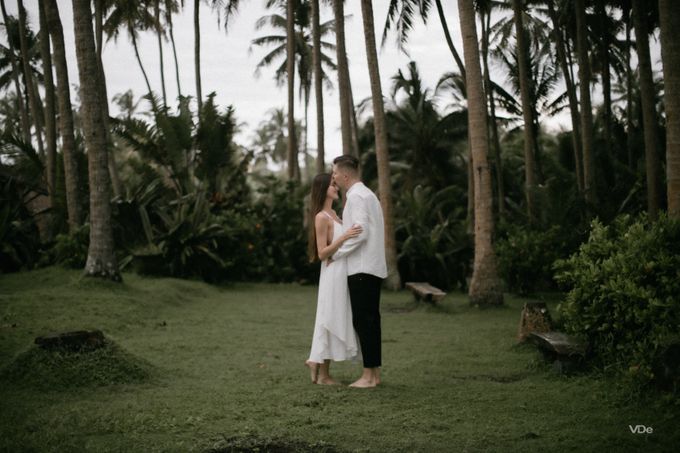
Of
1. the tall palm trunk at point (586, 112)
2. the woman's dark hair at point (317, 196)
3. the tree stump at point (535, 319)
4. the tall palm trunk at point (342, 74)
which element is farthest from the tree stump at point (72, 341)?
the tall palm trunk at point (586, 112)

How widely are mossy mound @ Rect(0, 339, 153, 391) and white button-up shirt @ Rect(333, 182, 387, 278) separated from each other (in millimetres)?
2317

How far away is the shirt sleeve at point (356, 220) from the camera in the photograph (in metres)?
5.83

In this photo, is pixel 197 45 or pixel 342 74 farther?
pixel 197 45

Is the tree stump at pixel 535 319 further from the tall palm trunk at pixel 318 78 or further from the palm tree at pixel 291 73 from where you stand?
the palm tree at pixel 291 73

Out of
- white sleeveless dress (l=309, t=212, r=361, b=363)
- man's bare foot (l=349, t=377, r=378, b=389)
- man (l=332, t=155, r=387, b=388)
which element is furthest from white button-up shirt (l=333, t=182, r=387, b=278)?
man's bare foot (l=349, t=377, r=378, b=389)

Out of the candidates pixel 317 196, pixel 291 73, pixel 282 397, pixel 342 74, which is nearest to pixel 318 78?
pixel 291 73

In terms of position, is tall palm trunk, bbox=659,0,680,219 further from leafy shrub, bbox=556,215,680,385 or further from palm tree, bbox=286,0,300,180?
palm tree, bbox=286,0,300,180

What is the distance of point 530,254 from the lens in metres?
14.0

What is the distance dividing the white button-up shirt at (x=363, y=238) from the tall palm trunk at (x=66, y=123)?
1075 centimetres

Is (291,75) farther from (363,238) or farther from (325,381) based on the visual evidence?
(325,381)

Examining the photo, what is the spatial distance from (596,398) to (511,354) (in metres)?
2.35

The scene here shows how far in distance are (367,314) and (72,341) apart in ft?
9.23

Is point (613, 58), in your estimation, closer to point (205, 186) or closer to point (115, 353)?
point (205, 186)

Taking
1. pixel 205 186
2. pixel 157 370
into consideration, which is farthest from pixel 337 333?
pixel 205 186
